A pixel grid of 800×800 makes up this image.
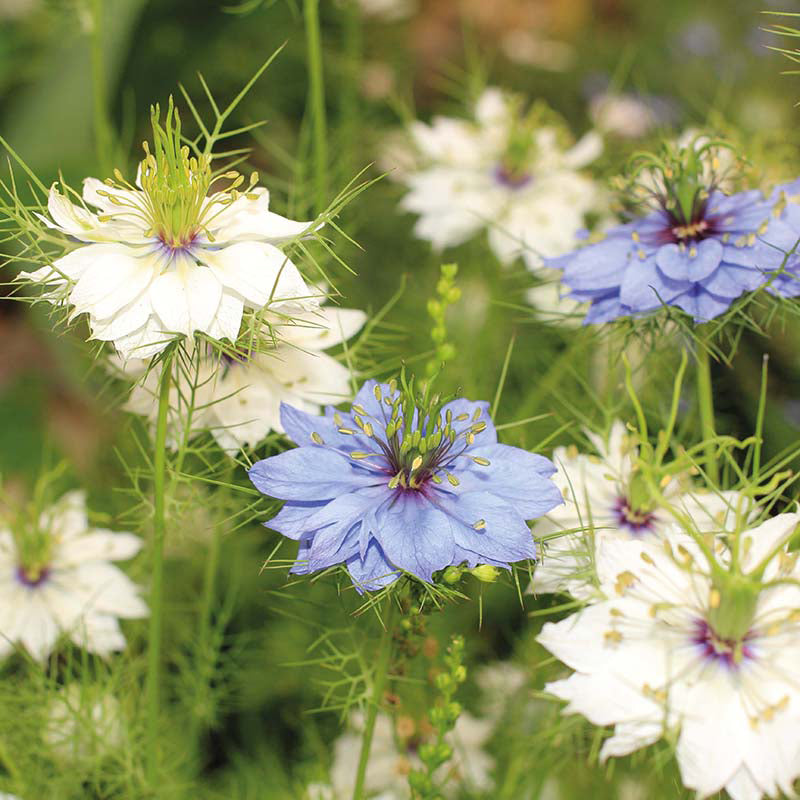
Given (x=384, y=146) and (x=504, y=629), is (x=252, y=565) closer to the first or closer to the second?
(x=504, y=629)

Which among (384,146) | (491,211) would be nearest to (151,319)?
(491,211)

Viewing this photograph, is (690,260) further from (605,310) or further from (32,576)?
(32,576)

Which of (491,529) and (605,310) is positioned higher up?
(605,310)

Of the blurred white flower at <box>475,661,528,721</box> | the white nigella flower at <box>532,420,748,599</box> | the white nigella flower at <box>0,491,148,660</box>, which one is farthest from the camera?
the blurred white flower at <box>475,661,528,721</box>

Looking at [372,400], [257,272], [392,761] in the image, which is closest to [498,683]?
[392,761]

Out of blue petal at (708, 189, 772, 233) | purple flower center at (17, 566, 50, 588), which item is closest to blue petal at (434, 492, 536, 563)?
blue petal at (708, 189, 772, 233)

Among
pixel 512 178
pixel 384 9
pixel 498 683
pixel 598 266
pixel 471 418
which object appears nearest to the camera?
pixel 471 418

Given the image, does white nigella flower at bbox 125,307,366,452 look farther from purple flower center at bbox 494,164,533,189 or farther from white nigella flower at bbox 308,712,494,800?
purple flower center at bbox 494,164,533,189
